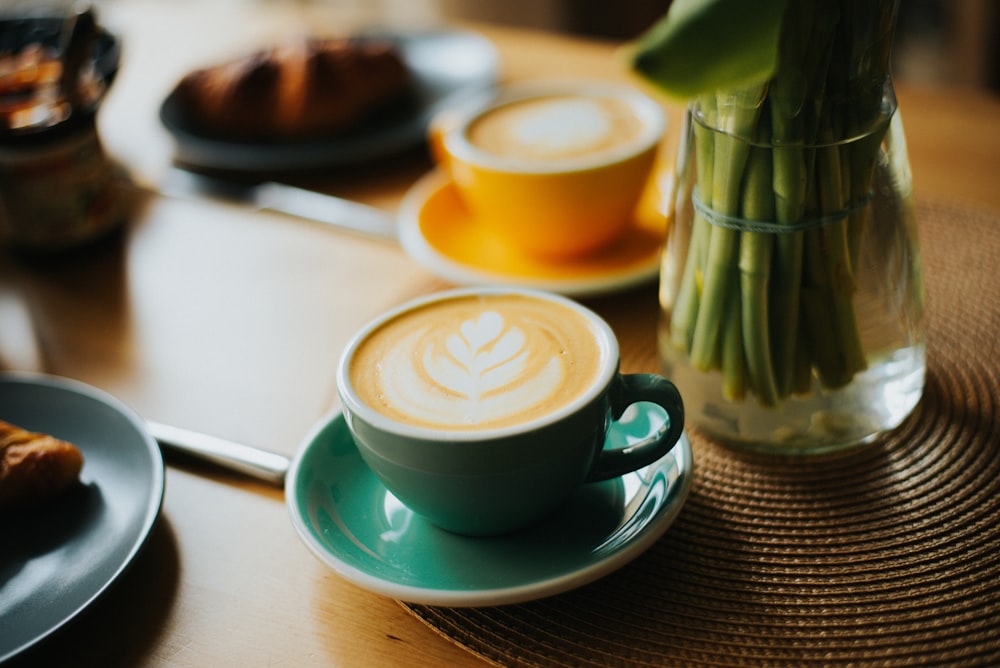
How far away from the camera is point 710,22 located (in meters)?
0.39

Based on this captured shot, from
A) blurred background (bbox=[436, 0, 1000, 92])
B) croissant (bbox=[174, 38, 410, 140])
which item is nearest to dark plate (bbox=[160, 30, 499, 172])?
croissant (bbox=[174, 38, 410, 140])

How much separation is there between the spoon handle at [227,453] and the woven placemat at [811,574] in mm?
156

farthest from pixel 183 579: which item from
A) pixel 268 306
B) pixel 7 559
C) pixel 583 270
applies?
pixel 583 270

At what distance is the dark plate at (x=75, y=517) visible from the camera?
0.48 metres

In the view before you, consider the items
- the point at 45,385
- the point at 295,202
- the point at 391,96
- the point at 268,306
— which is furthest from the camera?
the point at 391,96

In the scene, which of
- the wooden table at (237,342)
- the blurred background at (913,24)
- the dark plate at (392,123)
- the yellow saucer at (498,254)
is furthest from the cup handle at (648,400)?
the blurred background at (913,24)

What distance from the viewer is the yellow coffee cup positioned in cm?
76

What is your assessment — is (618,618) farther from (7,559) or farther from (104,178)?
(104,178)

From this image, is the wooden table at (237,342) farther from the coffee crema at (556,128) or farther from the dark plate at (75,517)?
the coffee crema at (556,128)

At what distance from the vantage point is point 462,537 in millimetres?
512

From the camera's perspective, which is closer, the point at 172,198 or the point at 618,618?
the point at 618,618

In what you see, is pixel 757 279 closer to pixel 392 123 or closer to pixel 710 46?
pixel 710 46

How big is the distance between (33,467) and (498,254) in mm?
428

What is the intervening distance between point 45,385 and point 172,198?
1.23 feet
